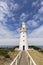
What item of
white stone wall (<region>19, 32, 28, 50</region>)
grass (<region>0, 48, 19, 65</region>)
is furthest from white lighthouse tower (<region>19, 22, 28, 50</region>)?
grass (<region>0, 48, 19, 65</region>)

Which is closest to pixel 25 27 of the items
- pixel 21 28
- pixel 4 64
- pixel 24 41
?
pixel 21 28

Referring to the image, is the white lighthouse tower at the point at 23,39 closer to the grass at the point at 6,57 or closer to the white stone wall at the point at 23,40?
the white stone wall at the point at 23,40

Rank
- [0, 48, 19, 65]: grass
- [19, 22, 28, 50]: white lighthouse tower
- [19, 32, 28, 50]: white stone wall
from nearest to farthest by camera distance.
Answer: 1. [0, 48, 19, 65]: grass
2. [19, 22, 28, 50]: white lighthouse tower
3. [19, 32, 28, 50]: white stone wall

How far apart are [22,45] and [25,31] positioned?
4815 millimetres

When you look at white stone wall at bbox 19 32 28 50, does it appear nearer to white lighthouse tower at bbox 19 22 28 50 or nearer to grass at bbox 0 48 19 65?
white lighthouse tower at bbox 19 22 28 50

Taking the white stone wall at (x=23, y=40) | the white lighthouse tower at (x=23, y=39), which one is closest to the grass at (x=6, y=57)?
the white lighthouse tower at (x=23, y=39)

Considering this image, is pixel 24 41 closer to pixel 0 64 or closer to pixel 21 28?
pixel 21 28

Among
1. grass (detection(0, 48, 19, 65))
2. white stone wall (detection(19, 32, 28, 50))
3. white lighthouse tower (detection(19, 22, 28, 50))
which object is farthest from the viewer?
white stone wall (detection(19, 32, 28, 50))

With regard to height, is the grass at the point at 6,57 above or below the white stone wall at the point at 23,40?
below

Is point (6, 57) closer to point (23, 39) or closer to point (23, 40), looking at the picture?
point (23, 40)

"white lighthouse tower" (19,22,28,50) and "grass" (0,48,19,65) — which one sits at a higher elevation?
"white lighthouse tower" (19,22,28,50)

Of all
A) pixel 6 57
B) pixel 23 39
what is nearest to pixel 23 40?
pixel 23 39

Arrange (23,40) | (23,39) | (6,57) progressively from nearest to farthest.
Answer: (6,57)
(23,40)
(23,39)

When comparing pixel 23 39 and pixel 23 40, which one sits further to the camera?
pixel 23 39
